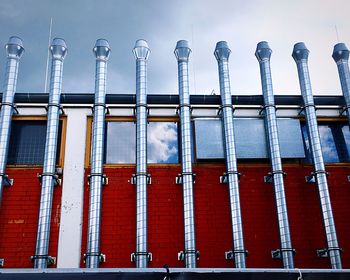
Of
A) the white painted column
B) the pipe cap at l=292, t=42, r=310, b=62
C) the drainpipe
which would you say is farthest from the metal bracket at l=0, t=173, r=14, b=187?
the pipe cap at l=292, t=42, r=310, b=62

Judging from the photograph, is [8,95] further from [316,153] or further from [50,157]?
[316,153]

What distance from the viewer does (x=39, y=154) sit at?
1711cm

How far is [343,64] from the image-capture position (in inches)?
749

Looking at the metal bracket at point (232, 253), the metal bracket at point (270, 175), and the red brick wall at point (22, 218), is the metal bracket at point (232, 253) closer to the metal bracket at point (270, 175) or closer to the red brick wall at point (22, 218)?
the metal bracket at point (270, 175)

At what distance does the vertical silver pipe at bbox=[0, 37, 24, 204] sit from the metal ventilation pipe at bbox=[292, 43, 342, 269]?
1185 centimetres

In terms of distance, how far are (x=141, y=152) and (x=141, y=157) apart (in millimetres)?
200

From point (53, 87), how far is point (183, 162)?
6141 millimetres

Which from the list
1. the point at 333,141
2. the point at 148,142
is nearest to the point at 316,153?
the point at 333,141

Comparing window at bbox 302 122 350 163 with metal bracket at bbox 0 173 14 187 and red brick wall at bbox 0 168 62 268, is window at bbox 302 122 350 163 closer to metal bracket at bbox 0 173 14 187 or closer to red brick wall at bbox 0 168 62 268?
red brick wall at bbox 0 168 62 268

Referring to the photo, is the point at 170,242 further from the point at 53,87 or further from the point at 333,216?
the point at 53,87

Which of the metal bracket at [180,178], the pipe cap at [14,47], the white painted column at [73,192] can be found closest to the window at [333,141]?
the metal bracket at [180,178]

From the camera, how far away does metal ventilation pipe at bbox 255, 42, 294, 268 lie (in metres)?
15.4

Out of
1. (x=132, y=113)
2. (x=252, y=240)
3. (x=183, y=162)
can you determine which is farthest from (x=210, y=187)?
(x=132, y=113)

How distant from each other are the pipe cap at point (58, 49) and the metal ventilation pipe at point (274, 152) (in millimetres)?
8408
